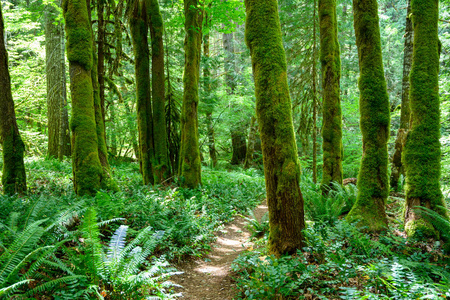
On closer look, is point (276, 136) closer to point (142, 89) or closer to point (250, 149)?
point (142, 89)

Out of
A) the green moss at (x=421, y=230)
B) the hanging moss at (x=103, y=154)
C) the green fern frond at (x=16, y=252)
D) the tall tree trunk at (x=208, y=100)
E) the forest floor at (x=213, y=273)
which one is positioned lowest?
the forest floor at (x=213, y=273)

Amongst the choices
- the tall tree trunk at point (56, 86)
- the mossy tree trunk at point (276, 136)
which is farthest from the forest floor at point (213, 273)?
the tall tree trunk at point (56, 86)

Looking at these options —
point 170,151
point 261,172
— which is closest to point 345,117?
point 261,172

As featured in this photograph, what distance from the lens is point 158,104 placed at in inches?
375

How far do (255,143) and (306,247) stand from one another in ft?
49.4

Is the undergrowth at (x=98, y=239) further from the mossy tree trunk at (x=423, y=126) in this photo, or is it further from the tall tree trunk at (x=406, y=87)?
the tall tree trunk at (x=406, y=87)

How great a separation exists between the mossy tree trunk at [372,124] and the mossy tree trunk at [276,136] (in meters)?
1.72

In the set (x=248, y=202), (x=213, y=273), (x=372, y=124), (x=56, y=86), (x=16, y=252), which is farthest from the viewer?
(x=56, y=86)

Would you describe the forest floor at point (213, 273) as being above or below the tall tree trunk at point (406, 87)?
below

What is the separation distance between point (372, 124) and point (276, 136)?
7.47 feet

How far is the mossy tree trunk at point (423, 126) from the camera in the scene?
412cm

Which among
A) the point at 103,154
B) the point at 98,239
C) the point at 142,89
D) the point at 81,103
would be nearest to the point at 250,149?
the point at 142,89

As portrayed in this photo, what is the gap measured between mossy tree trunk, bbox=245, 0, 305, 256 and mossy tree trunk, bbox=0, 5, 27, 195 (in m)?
5.86

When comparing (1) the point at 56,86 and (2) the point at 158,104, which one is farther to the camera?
(1) the point at 56,86
